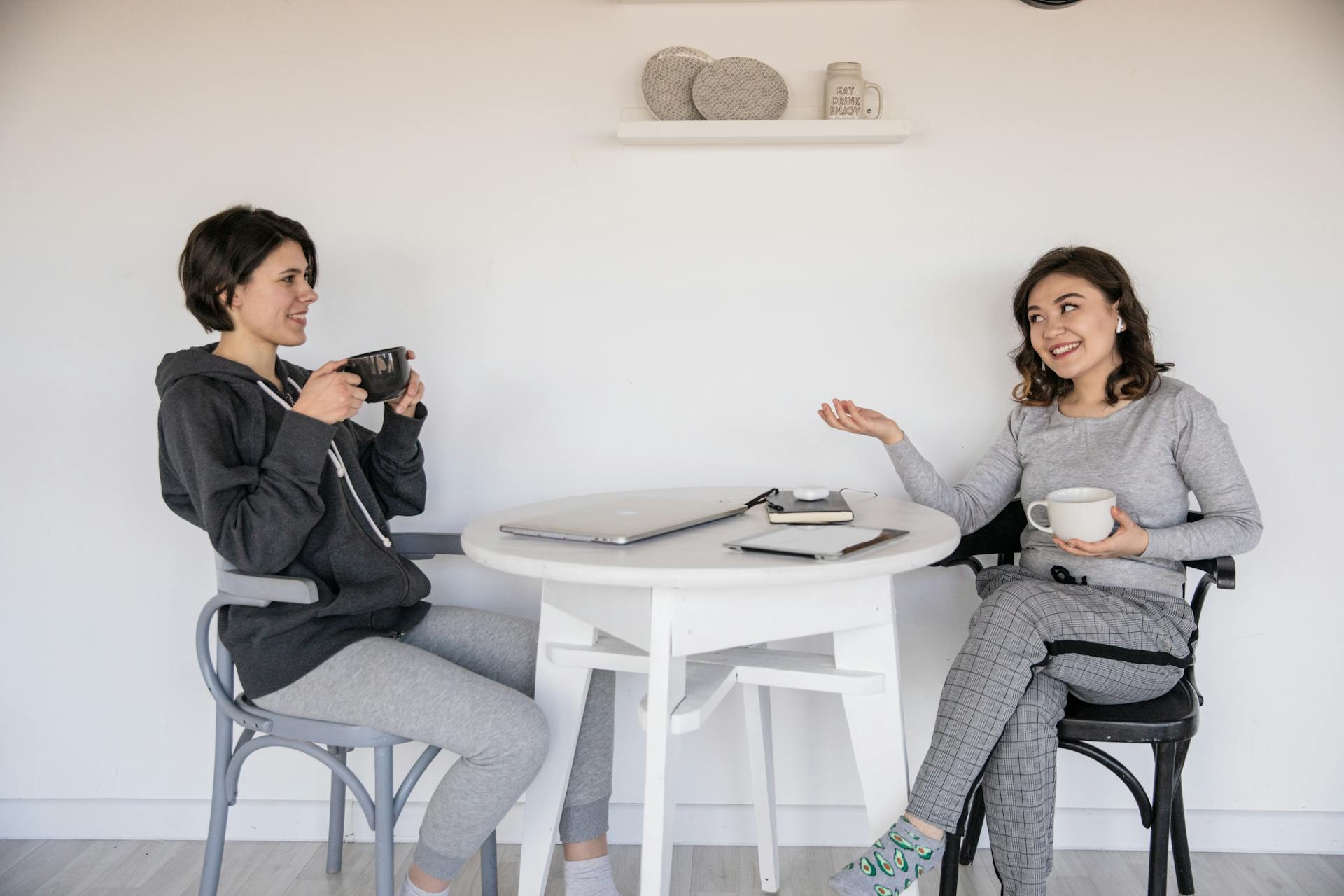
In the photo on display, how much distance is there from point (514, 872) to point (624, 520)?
967mm

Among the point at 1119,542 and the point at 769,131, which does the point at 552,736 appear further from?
the point at 769,131

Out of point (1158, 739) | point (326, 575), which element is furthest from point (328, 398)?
point (1158, 739)

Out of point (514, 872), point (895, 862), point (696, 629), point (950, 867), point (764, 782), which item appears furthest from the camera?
point (514, 872)

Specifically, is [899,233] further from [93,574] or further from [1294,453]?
[93,574]

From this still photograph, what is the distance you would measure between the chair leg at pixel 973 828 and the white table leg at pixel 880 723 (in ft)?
1.55

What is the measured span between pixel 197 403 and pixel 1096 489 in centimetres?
143

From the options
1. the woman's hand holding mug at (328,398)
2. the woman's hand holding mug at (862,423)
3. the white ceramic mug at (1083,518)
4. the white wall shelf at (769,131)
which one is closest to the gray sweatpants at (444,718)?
the woman's hand holding mug at (328,398)

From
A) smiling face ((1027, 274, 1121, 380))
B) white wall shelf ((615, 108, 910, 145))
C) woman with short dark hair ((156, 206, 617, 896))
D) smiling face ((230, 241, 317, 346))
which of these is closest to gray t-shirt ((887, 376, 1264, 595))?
smiling face ((1027, 274, 1121, 380))

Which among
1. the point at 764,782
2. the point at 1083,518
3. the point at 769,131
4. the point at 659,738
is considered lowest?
the point at 764,782

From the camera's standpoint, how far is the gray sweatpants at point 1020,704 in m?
1.47

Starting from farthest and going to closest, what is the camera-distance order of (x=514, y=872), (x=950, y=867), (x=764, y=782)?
(x=514, y=872)
(x=764, y=782)
(x=950, y=867)

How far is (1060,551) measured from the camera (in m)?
1.76

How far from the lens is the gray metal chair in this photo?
1519mm

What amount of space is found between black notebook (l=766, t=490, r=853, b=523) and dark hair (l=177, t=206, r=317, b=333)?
98 centimetres
